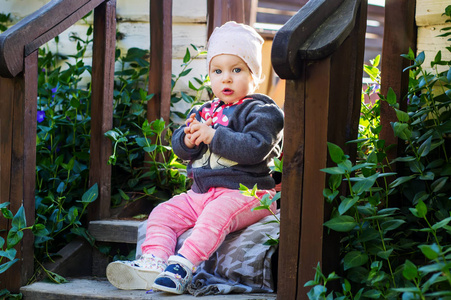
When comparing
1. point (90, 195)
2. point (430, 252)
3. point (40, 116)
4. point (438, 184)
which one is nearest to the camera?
point (430, 252)

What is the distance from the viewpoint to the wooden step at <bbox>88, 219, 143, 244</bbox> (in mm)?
2513

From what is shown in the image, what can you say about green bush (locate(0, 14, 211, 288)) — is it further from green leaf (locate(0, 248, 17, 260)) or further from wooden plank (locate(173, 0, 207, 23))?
wooden plank (locate(173, 0, 207, 23))

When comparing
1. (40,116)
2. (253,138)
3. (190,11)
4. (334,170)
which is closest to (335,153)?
(334,170)

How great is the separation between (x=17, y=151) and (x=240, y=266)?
→ 0.89 meters

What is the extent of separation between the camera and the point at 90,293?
2068 millimetres

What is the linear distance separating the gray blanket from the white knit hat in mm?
591

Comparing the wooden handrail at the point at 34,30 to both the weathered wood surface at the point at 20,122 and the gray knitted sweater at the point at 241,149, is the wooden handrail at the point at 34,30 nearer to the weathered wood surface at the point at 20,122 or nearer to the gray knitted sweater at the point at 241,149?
the weathered wood surface at the point at 20,122

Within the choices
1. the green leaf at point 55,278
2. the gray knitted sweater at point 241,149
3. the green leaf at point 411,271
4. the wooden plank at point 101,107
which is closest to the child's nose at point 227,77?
the gray knitted sweater at point 241,149

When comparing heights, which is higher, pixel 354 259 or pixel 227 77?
pixel 227 77

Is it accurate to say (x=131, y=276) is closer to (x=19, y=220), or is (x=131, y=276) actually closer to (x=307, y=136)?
(x=19, y=220)

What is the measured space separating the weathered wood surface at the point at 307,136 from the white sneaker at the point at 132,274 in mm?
511

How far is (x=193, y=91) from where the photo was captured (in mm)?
3359

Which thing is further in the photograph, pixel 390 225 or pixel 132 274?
pixel 132 274

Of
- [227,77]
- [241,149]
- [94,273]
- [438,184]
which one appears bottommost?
[94,273]
